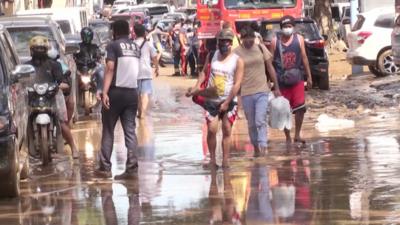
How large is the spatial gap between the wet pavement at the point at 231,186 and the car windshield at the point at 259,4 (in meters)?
12.1

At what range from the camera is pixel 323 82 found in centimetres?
2341

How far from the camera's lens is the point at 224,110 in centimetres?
1183

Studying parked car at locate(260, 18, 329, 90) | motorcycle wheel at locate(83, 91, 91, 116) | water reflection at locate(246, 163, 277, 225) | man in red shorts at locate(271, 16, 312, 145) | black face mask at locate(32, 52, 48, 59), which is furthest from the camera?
parked car at locate(260, 18, 329, 90)

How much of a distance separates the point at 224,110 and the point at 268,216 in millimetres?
2932

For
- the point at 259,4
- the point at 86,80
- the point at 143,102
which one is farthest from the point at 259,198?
the point at 259,4

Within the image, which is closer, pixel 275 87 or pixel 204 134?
pixel 275 87

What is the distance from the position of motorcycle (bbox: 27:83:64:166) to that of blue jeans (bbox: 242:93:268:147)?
2449 mm

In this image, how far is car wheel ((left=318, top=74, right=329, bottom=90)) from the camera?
23281mm

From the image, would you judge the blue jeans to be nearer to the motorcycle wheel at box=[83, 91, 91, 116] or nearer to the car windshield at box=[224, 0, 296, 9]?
the motorcycle wheel at box=[83, 91, 91, 116]

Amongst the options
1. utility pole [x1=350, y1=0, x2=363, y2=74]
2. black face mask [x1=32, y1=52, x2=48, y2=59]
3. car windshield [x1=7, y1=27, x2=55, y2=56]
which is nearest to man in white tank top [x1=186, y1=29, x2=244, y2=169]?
black face mask [x1=32, y1=52, x2=48, y2=59]

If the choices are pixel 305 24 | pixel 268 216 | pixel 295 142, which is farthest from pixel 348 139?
pixel 305 24

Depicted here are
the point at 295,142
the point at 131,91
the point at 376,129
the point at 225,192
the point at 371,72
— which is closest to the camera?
the point at 225,192

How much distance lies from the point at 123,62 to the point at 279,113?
271cm

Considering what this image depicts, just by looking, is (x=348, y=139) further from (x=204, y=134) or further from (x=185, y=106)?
(x=185, y=106)
